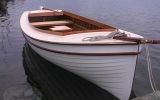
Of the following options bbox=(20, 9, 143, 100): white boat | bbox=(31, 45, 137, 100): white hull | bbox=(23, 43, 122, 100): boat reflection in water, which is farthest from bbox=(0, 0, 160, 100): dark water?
bbox=(20, 9, 143, 100): white boat

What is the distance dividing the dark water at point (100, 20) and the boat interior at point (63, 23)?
75.0 inches

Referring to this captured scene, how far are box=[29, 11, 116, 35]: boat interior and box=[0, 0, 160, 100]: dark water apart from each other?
1.90 meters

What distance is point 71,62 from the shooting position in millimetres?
8609

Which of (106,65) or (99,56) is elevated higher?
(99,56)

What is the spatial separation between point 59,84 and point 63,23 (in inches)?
148

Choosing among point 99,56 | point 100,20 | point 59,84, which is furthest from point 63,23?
point 100,20

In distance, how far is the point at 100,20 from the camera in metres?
23.3

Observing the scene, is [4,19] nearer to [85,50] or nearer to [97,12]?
[97,12]

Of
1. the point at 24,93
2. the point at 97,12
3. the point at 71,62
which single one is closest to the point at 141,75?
the point at 71,62

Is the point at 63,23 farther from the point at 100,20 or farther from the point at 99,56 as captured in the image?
the point at 100,20

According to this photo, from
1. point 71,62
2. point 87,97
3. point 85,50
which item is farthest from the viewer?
point 87,97

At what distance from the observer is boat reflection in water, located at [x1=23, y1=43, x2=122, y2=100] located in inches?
363

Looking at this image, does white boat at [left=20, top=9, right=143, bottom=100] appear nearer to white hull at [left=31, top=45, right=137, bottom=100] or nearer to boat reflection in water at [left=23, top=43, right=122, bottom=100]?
white hull at [left=31, top=45, right=137, bottom=100]

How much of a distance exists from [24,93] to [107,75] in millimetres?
3039
